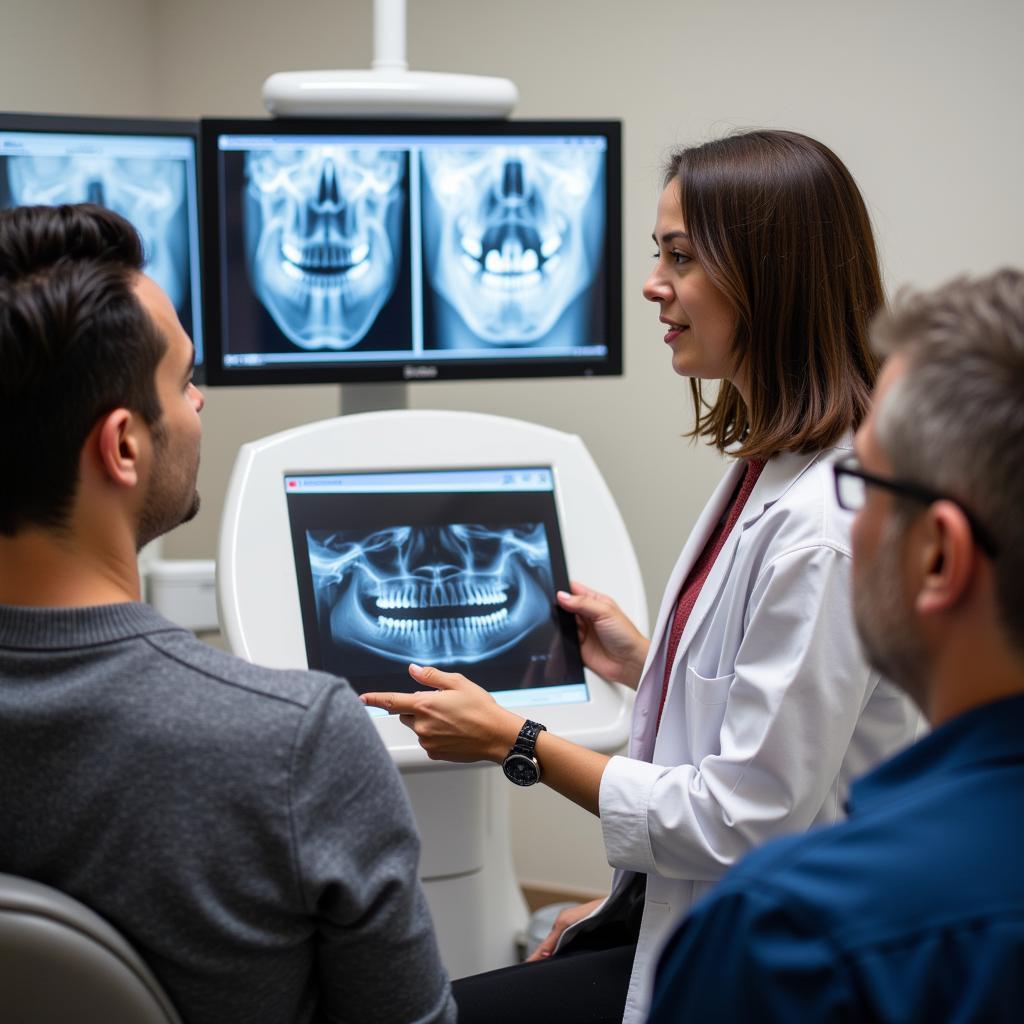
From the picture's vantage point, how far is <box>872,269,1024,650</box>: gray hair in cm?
60

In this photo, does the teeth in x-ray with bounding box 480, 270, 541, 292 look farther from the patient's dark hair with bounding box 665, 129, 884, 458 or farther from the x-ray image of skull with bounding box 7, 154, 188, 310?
the patient's dark hair with bounding box 665, 129, 884, 458

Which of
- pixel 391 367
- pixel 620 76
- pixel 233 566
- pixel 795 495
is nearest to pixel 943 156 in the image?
pixel 620 76

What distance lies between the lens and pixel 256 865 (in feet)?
2.50

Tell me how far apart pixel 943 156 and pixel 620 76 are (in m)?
0.61

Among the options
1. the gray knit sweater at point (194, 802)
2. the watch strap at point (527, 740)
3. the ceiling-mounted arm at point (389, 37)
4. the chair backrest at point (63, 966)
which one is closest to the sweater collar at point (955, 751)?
the gray knit sweater at point (194, 802)

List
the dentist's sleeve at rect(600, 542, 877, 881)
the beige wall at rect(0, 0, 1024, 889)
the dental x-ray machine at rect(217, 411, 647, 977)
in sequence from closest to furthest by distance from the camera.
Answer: the dentist's sleeve at rect(600, 542, 877, 881) → the dental x-ray machine at rect(217, 411, 647, 977) → the beige wall at rect(0, 0, 1024, 889)

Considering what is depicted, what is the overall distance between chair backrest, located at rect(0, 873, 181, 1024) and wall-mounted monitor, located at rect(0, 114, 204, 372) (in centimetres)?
115

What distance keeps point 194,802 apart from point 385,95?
1206 millimetres

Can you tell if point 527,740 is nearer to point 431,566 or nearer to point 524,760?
point 524,760

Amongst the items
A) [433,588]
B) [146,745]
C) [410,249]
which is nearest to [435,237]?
[410,249]

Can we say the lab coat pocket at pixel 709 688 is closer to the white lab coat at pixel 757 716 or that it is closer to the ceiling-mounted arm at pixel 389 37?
the white lab coat at pixel 757 716

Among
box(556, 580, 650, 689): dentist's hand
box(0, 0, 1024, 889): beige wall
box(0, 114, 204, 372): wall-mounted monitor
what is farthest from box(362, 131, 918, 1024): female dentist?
box(0, 0, 1024, 889): beige wall

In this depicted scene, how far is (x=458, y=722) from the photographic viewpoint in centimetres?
129

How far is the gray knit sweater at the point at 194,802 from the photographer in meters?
0.75
